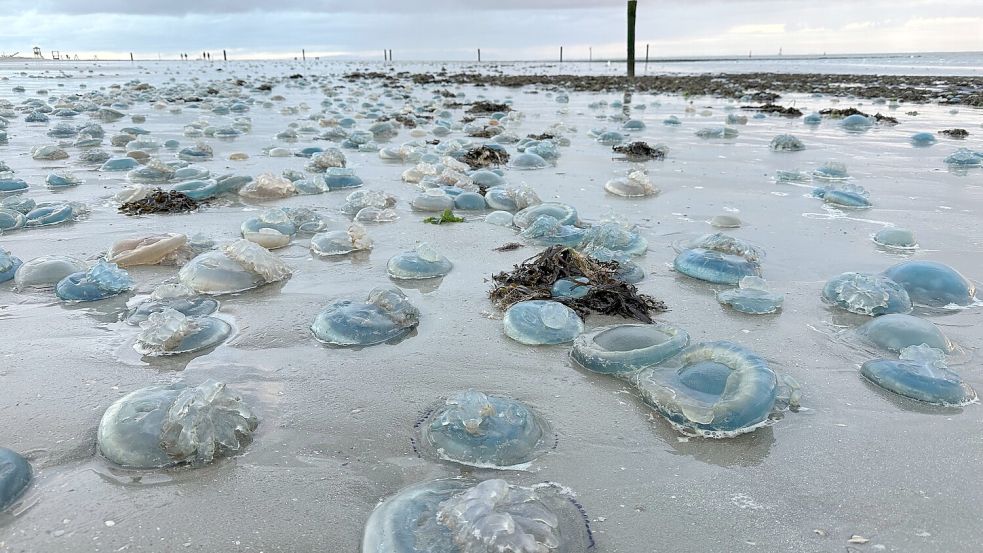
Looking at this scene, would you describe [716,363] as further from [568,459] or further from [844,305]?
[844,305]

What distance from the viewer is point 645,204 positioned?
519 cm

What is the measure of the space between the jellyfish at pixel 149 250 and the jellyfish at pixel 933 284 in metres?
4.08

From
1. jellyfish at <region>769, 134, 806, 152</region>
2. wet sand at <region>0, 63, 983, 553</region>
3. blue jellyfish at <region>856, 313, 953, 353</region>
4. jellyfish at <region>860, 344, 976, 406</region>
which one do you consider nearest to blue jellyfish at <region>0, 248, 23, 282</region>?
wet sand at <region>0, 63, 983, 553</region>

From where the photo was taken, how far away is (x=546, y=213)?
4.48 meters

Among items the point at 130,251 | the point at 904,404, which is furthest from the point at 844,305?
the point at 130,251

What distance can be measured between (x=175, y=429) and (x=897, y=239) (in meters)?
4.36

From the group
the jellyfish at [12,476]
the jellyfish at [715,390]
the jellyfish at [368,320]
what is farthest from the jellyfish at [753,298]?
the jellyfish at [12,476]

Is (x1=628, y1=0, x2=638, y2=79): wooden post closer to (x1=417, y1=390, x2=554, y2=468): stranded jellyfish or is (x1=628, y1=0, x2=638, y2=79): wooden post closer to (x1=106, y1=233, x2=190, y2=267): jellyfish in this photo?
(x1=106, y1=233, x2=190, y2=267): jellyfish

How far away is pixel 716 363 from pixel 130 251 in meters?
3.34

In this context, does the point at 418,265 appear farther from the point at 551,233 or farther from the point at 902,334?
the point at 902,334

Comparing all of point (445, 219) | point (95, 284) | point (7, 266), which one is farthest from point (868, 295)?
point (7, 266)

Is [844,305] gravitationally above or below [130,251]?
below

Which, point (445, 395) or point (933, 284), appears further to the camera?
point (933, 284)

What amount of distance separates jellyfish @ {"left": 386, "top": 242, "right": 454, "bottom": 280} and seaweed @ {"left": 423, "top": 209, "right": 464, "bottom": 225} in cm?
103
